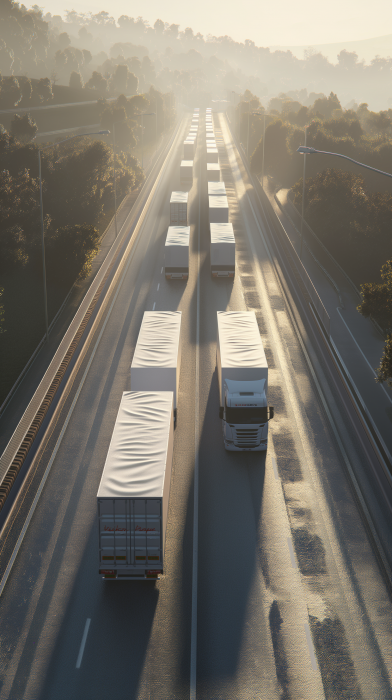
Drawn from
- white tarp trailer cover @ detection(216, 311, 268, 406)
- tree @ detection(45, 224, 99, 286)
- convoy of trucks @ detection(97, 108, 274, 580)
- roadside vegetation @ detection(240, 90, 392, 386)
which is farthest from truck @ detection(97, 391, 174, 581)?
tree @ detection(45, 224, 99, 286)

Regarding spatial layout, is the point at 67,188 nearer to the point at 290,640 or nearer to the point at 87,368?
the point at 87,368

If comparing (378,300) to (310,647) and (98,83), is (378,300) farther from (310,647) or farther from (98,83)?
(98,83)

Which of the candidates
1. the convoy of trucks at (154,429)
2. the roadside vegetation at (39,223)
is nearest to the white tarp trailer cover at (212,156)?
the roadside vegetation at (39,223)

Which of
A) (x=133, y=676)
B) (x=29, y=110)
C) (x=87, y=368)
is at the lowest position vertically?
(x=133, y=676)

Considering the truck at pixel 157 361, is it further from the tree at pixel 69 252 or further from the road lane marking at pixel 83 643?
the tree at pixel 69 252

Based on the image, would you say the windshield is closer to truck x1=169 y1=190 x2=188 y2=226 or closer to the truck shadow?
the truck shadow

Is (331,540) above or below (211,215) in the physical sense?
below

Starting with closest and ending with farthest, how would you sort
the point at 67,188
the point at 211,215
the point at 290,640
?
the point at 290,640 < the point at 211,215 < the point at 67,188

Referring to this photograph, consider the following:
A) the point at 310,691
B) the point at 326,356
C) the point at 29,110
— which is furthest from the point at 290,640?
the point at 29,110

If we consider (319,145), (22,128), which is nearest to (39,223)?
(22,128)
